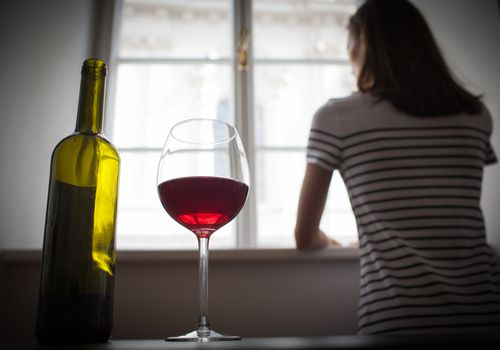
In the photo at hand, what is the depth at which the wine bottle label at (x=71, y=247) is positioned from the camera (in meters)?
0.60

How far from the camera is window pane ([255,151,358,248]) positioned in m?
1.59

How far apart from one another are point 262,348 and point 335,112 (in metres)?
0.83

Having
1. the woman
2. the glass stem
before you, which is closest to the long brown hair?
the woman

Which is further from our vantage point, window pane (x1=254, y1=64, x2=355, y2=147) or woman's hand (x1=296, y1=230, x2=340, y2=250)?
window pane (x1=254, y1=64, x2=355, y2=147)

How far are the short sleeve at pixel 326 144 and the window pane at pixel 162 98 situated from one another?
684 mm

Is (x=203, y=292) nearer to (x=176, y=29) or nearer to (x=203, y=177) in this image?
(x=203, y=177)

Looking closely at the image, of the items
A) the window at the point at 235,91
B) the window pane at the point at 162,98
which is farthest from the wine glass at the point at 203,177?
the window pane at the point at 162,98

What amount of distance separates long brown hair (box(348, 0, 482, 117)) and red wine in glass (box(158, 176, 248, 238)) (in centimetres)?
54

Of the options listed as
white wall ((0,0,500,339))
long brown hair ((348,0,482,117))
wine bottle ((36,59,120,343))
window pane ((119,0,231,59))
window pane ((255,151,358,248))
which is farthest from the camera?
window pane ((119,0,231,59))

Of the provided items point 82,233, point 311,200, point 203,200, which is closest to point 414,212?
point 311,200

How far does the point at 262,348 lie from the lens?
299mm

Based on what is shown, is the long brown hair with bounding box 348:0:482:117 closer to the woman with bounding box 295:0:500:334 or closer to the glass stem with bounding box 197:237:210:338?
the woman with bounding box 295:0:500:334

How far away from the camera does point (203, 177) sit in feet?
2.30

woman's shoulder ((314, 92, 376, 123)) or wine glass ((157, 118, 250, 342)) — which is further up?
woman's shoulder ((314, 92, 376, 123))
